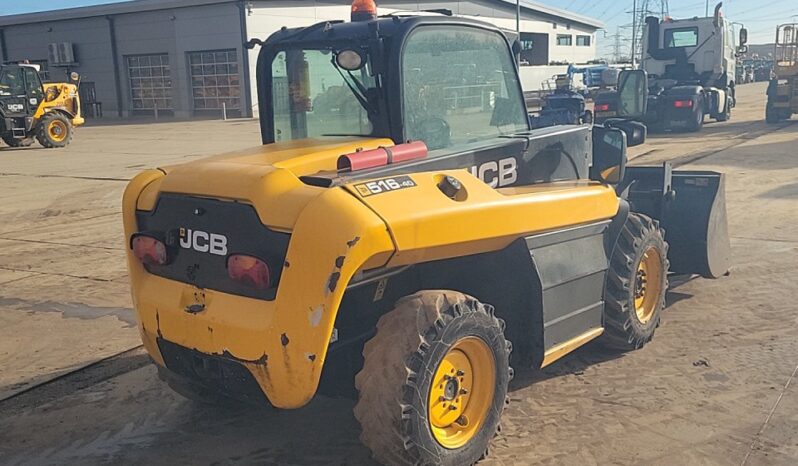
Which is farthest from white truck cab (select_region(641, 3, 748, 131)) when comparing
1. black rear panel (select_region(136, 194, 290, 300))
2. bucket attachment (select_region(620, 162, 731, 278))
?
black rear panel (select_region(136, 194, 290, 300))

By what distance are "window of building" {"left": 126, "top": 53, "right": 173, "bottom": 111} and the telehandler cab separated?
4096 centimetres

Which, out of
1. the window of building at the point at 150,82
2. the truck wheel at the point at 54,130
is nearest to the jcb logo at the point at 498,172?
the truck wheel at the point at 54,130

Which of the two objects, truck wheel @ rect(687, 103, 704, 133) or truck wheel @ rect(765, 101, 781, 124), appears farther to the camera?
truck wheel @ rect(765, 101, 781, 124)

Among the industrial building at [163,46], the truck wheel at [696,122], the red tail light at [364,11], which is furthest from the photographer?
the industrial building at [163,46]

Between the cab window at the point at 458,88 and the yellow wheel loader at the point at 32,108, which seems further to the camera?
the yellow wheel loader at the point at 32,108

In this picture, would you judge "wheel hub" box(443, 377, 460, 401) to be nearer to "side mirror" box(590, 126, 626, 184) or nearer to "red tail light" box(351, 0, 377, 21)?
"red tail light" box(351, 0, 377, 21)

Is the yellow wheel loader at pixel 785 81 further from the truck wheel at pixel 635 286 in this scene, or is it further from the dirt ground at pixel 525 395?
the truck wheel at pixel 635 286

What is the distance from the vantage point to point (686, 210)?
239 inches

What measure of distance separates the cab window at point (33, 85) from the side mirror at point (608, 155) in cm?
2176

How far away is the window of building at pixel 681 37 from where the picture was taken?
2280 cm

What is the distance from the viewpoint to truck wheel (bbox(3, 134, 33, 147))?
75.5ft

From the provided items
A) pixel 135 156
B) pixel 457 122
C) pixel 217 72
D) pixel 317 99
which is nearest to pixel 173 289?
pixel 317 99

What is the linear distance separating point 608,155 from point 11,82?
21.9 m

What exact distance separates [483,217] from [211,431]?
6.29 ft
